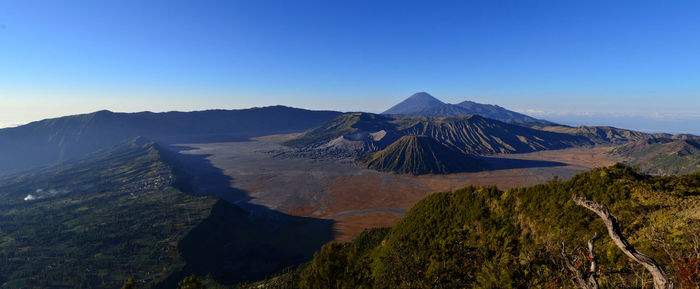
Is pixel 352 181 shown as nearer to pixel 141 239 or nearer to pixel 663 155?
pixel 141 239

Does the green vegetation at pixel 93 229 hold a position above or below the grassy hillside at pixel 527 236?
below

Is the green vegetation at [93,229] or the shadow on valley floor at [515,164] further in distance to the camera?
the shadow on valley floor at [515,164]

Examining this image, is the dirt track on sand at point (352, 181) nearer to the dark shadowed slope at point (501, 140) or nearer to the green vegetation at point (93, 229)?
the dark shadowed slope at point (501, 140)

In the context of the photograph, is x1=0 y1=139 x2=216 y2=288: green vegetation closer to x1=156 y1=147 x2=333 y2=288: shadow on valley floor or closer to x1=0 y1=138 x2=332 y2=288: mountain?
x1=0 y1=138 x2=332 y2=288: mountain

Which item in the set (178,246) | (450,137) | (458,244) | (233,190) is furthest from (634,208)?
(450,137)

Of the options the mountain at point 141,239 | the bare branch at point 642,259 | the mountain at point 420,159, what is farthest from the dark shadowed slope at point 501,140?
the bare branch at point 642,259

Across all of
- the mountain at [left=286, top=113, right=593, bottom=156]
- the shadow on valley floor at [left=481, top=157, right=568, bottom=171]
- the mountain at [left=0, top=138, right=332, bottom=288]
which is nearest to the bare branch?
the mountain at [left=0, top=138, right=332, bottom=288]
